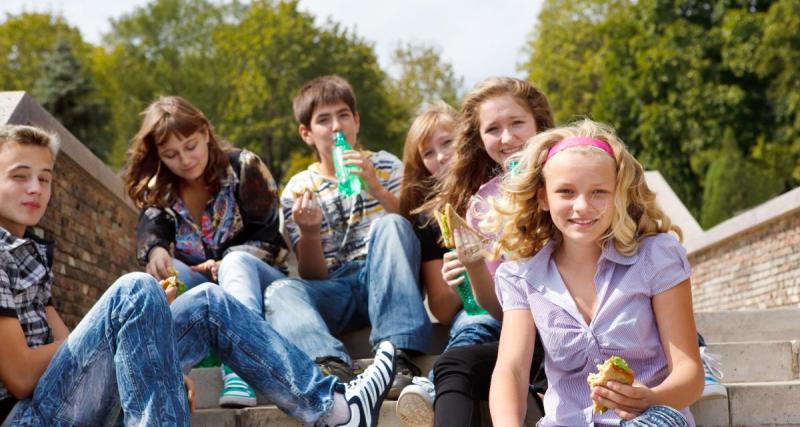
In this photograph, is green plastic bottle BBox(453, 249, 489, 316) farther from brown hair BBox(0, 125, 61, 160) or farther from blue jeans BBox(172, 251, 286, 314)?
brown hair BBox(0, 125, 61, 160)

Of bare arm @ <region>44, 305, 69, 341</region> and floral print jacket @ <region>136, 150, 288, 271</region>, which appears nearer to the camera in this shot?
bare arm @ <region>44, 305, 69, 341</region>

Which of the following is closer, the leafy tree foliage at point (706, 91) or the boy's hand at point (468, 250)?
the boy's hand at point (468, 250)

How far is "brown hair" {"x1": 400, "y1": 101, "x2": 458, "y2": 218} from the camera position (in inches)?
180

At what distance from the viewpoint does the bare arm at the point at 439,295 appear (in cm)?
421

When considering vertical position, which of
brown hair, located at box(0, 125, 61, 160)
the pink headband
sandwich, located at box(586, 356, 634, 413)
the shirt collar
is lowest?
sandwich, located at box(586, 356, 634, 413)

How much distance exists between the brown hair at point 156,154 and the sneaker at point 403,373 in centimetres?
130

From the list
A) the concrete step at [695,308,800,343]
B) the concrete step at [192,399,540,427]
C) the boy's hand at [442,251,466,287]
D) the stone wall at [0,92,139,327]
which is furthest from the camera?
the stone wall at [0,92,139,327]

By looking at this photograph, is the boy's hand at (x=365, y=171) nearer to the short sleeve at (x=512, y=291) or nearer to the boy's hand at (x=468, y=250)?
the boy's hand at (x=468, y=250)

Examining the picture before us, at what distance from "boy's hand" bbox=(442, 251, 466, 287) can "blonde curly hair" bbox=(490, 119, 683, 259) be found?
1.42 feet

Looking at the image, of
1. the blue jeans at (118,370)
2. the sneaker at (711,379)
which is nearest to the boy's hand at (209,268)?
the blue jeans at (118,370)

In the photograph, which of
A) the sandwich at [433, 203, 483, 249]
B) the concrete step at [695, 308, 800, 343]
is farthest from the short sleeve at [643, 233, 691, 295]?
the concrete step at [695, 308, 800, 343]

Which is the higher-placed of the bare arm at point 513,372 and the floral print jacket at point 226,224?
the floral print jacket at point 226,224

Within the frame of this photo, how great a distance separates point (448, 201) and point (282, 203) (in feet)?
3.29

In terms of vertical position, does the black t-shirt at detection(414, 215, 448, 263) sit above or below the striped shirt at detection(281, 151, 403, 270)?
below
